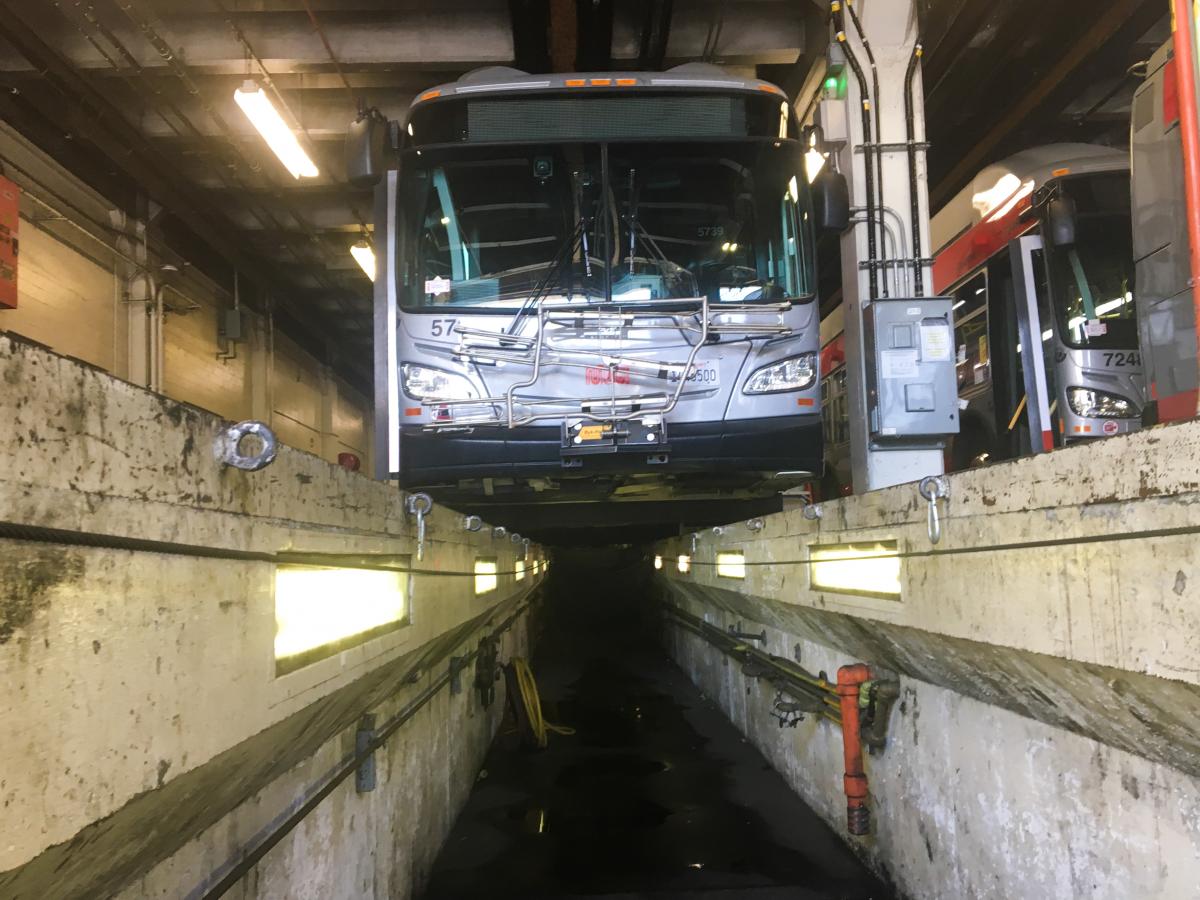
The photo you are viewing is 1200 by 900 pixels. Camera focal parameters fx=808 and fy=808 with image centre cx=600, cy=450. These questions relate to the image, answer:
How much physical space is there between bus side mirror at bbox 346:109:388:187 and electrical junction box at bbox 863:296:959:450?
3.56 metres

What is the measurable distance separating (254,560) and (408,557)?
159 cm

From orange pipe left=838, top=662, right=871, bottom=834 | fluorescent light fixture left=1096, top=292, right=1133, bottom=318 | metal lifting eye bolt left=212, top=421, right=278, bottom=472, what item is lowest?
orange pipe left=838, top=662, right=871, bottom=834

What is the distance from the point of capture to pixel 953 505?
2.97 metres

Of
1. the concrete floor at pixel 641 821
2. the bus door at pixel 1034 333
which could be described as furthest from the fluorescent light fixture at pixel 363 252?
the bus door at pixel 1034 333

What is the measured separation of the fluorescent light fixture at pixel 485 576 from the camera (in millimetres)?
5699

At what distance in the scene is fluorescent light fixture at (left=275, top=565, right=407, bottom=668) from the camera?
2.25 metres

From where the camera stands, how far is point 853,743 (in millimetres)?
4254

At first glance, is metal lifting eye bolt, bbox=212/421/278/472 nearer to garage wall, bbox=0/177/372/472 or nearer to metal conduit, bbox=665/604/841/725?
garage wall, bbox=0/177/372/472

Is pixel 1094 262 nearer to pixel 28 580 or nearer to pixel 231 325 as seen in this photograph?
pixel 28 580

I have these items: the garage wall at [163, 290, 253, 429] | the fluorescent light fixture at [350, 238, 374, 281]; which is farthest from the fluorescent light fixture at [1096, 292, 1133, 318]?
the garage wall at [163, 290, 253, 429]

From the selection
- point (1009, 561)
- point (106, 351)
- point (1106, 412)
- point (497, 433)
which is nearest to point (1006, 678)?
point (1009, 561)

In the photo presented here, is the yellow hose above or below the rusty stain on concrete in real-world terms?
below

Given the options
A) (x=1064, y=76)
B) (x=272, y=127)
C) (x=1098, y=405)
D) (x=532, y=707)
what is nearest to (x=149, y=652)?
(x=272, y=127)

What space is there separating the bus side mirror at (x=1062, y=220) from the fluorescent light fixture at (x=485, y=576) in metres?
5.10
